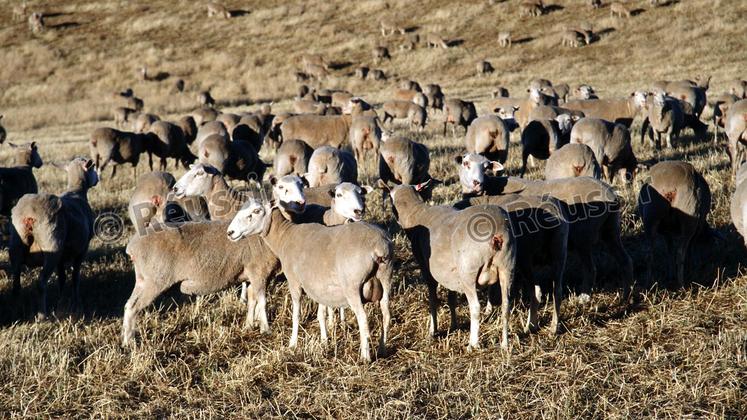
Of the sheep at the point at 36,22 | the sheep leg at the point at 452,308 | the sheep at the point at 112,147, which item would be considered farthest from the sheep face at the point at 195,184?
the sheep at the point at 36,22

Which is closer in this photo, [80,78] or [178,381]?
[178,381]

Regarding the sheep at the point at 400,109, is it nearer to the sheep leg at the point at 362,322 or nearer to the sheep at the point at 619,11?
the sheep leg at the point at 362,322

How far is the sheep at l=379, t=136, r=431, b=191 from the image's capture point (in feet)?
42.4

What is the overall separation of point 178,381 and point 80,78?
44.8 meters

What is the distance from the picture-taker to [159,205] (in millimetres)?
10352

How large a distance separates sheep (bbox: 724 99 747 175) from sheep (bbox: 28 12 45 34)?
173ft

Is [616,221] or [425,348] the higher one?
[616,221]

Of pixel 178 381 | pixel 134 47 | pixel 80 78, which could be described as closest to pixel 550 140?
pixel 178 381

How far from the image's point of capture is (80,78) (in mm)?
47156


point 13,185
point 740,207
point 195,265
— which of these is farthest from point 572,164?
point 13,185

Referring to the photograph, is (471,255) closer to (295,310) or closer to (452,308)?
(452,308)

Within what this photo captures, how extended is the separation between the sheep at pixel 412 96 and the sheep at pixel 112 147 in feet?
47.4

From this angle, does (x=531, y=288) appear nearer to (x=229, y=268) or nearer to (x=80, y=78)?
(x=229, y=268)

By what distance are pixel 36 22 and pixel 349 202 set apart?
181ft
